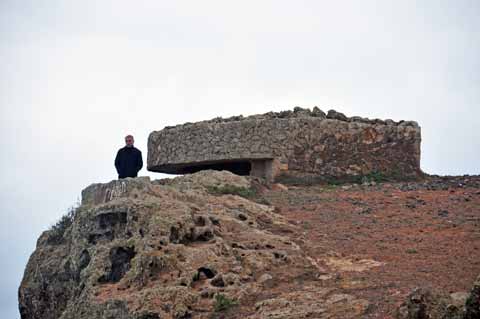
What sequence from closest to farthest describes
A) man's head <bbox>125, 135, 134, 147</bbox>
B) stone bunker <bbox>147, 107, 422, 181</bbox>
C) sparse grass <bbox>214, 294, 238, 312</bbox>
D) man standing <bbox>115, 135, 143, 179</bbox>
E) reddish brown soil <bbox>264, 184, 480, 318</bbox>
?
reddish brown soil <bbox>264, 184, 480, 318</bbox> → sparse grass <bbox>214, 294, 238, 312</bbox> → man standing <bbox>115, 135, 143, 179</bbox> → man's head <bbox>125, 135, 134, 147</bbox> → stone bunker <bbox>147, 107, 422, 181</bbox>

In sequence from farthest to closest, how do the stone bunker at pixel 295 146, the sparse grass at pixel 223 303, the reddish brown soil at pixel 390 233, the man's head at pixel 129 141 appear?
the stone bunker at pixel 295 146
the man's head at pixel 129 141
the sparse grass at pixel 223 303
the reddish brown soil at pixel 390 233

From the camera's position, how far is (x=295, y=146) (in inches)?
667

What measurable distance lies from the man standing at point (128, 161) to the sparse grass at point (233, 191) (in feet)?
5.00

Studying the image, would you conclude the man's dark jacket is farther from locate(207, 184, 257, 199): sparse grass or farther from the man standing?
locate(207, 184, 257, 199): sparse grass

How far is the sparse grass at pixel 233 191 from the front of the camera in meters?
15.3

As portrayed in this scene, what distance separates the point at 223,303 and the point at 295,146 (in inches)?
226

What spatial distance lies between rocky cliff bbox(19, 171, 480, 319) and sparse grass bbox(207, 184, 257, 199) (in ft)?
0.07

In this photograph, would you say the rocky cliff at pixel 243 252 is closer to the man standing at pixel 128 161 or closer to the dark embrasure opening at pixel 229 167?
the man standing at pixel 128 161

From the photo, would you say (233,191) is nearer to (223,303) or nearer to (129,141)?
(129,141)

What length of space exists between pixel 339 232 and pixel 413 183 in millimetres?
3602

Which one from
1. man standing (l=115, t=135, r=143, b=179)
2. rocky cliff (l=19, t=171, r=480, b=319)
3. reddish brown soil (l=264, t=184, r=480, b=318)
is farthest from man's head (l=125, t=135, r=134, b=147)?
reddish brown soil (l=264, t=184, r=480, b=318)

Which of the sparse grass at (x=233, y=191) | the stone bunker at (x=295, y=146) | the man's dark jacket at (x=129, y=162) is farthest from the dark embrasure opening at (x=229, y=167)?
the sparse grass at (x=233, y=191)

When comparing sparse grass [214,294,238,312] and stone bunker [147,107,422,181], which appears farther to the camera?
stone bunker [147,107,422,181]

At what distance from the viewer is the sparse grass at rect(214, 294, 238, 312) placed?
11.5 metres
